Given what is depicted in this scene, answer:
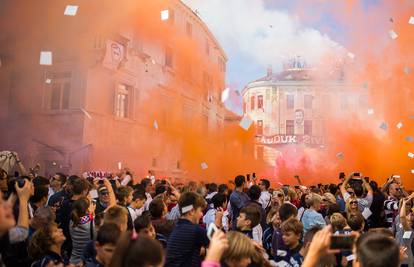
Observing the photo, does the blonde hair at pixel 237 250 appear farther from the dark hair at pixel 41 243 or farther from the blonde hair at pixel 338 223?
the blonde hair at pixel 338 223

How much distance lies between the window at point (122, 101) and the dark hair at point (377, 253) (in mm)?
15864

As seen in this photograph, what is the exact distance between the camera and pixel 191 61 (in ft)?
75.6

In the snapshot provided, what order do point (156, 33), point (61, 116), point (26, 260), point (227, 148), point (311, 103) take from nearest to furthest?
1. point (26, 260)
2. point (61, 116)
3. point (156, 33)
4. point (227, 148)
5. point (311, 103)

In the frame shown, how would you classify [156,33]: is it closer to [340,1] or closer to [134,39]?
[134,39]

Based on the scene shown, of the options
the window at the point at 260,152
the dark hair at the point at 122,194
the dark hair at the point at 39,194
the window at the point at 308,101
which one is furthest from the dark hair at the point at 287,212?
the window at the point at 308,101

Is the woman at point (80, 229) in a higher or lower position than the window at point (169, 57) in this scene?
lower

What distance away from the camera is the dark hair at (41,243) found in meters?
3.70

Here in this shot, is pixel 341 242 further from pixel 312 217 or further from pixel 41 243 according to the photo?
pixel 312 217

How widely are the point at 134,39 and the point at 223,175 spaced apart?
916cm

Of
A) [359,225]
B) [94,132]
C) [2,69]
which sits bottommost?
[359,225]

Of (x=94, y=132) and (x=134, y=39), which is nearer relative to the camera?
(x=94, y=132)

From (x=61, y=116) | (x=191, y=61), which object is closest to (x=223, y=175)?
(x=191, y=61)

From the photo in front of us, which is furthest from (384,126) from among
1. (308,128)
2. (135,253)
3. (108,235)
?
(135,253)

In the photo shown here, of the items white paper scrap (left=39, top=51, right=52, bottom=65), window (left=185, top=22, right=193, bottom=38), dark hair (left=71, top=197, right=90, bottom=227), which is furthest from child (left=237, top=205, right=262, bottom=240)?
window (left=185, top=22, right=193, bottom=38)
